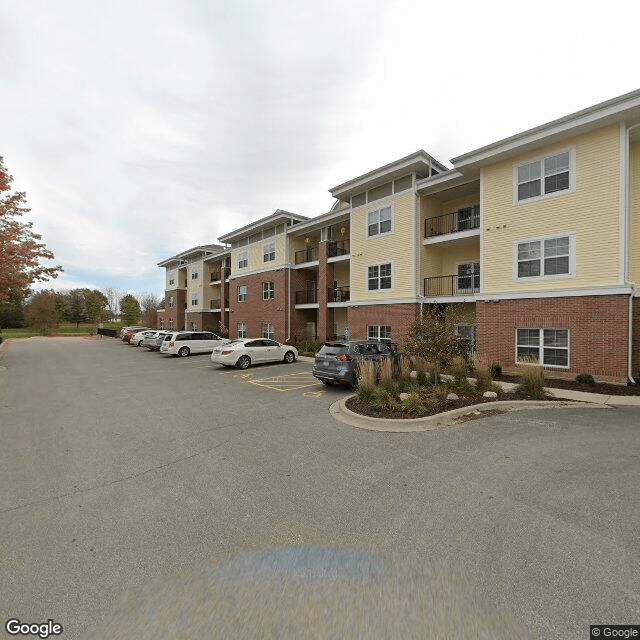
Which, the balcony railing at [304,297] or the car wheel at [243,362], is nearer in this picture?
the car wheel at [243,362]

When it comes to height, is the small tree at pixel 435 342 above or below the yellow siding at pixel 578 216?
below

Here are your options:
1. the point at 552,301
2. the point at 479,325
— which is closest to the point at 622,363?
the point at 552,301

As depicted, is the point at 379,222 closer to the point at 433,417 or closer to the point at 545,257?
the point at 545,257

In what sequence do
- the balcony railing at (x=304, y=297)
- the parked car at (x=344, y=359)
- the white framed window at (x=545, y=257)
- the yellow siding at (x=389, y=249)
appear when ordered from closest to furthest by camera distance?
the parked car at (x=344, y=359) < the white framed window at (x=545, y=257) < the yellow siding at (x=389, y=249) < the balcony railing at (x=304, y=297)

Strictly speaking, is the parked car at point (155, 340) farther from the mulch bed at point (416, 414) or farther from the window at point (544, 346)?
the window at point (544, 346)

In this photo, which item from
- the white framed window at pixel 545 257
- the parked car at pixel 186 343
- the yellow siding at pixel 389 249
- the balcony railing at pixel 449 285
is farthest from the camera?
the parked car at pixel 186 343

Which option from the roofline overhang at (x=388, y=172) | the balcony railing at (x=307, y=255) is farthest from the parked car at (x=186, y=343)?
the roofline overhang at (x=388, y=172)

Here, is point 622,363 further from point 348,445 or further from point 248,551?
point 248,551

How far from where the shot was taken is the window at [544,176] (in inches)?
479

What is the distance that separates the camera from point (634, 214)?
11.9 m

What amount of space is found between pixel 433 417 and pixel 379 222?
537 inches

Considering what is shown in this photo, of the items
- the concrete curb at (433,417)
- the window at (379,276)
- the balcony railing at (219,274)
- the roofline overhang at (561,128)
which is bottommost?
the concrete curb at (433,417)

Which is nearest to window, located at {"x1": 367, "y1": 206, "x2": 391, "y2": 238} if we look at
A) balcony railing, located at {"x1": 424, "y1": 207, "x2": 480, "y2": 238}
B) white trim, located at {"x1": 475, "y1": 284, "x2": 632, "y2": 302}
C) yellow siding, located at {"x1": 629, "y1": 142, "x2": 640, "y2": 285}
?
balcony railing, located at {"x1": 424, "y1": 207, "x2": 480, "y2": 238}

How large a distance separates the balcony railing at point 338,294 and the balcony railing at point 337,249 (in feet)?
7.74
